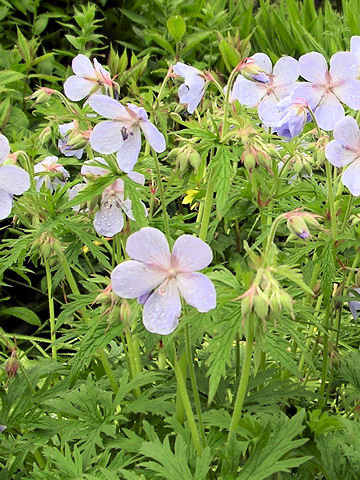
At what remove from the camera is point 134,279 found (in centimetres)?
98

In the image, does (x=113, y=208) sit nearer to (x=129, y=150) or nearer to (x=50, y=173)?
(x=129, y=150)

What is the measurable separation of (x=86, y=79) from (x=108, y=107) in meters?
0.17

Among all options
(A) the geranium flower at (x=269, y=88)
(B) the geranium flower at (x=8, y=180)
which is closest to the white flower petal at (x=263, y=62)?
(A) the geranium flower at (x=269, y=88)

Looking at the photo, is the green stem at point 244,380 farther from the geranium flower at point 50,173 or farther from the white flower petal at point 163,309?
the geranium flower at point 50,173

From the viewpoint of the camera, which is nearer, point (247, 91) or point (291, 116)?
point (291, 116)

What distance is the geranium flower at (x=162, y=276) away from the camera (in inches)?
37.5

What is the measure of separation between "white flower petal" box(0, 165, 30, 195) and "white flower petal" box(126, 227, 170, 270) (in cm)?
28

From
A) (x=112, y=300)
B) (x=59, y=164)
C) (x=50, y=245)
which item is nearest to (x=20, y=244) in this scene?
(x=50, y=245)

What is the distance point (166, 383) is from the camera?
4.49 ft

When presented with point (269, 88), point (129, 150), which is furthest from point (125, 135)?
point (269, 88)

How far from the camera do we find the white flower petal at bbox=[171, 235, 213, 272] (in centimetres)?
95

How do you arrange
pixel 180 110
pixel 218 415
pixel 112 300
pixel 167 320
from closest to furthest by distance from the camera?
pixel 167 320 → pixel 112 300 → pixel 218 415 → pixel 180 110

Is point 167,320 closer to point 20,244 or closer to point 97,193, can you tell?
point 97,193

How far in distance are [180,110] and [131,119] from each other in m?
0.42
